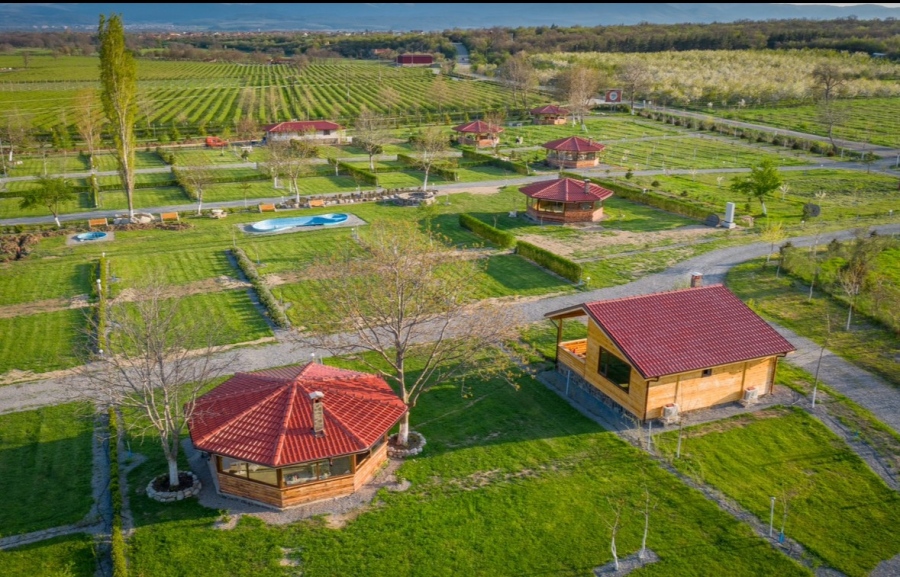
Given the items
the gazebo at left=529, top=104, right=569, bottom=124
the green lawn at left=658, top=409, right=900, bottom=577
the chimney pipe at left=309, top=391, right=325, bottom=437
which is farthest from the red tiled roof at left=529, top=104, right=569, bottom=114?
the chimney pipe at left=309, top=391, right=325, bottom=437

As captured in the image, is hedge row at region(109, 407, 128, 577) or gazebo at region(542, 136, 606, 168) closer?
hedge row at region(109, 407, 128, 577)

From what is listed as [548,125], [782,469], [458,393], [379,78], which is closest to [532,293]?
[458,393]

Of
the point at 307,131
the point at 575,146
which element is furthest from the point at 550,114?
the point at 307,131

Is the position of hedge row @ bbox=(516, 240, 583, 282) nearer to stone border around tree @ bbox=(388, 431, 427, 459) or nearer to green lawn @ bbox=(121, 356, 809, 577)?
green lawn @ bbox=(121, 356, 809, 577)

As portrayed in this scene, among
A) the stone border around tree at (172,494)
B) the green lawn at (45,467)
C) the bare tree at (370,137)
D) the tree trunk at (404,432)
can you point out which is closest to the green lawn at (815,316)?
the tree trunk at (404,432)

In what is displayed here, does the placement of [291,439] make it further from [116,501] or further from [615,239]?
[615,239]

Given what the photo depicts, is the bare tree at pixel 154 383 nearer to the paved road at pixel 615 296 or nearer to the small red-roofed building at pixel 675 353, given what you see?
the paved road at pixel 615 296
